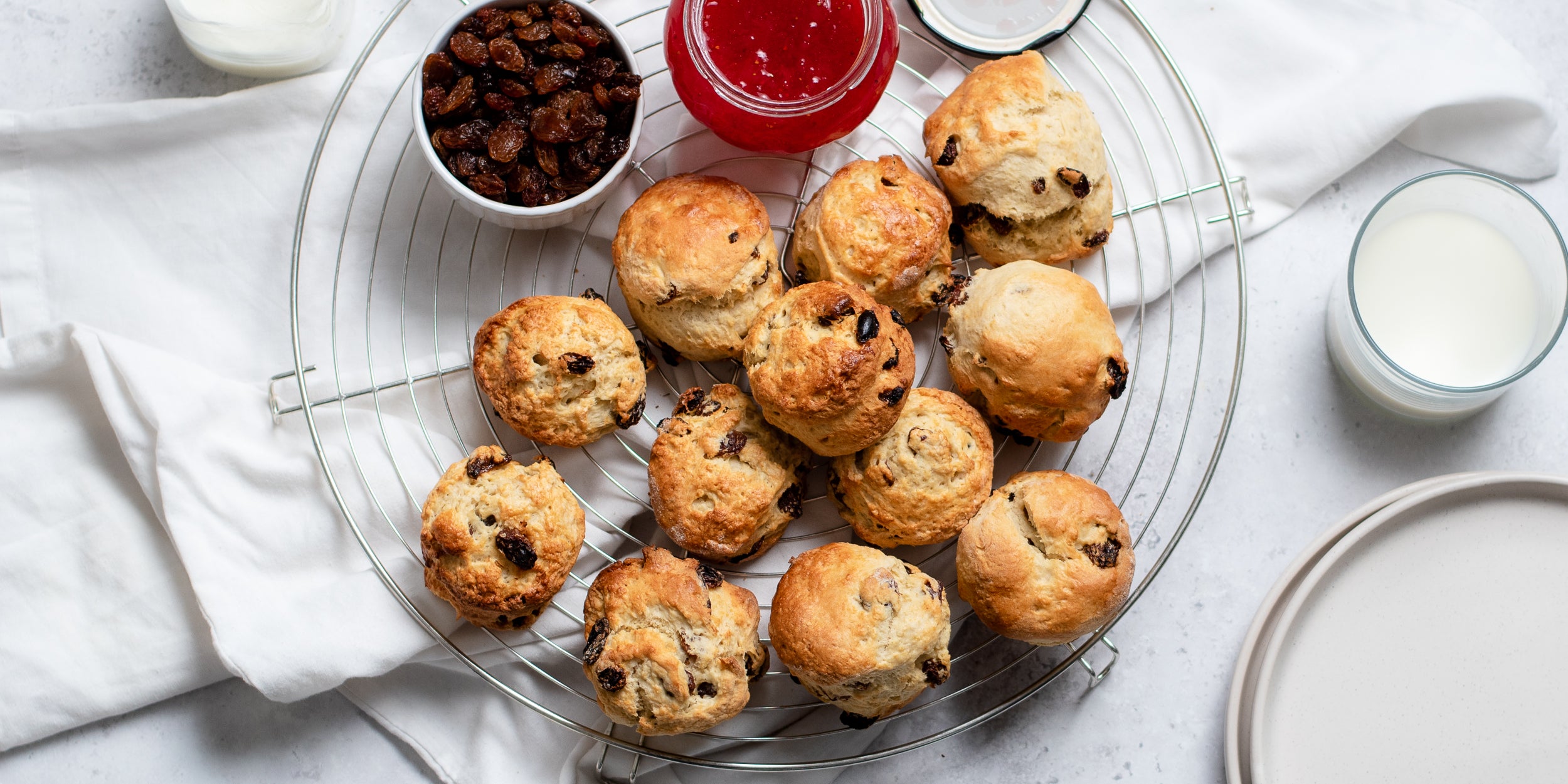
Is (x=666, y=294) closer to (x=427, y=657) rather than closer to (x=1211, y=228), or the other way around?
(x=427, y=657)

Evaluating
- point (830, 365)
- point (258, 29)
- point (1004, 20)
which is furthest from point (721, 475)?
point (258, 29)

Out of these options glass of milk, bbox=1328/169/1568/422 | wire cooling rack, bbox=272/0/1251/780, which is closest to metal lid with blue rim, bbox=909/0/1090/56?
wire cooling rack, bbox=272/0/1251/780

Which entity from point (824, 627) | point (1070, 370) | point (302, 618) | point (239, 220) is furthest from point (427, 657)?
point (1070, 370)

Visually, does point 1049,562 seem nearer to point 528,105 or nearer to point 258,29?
point 528,105

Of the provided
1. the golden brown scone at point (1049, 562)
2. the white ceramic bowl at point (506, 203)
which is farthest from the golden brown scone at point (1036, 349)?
the white ceramic bowl at point (506, 203)

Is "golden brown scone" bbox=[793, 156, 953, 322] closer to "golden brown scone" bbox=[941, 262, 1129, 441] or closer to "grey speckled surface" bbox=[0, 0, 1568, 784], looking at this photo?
"golden brown scone" bbox=[941, 262, 1129, 441]
